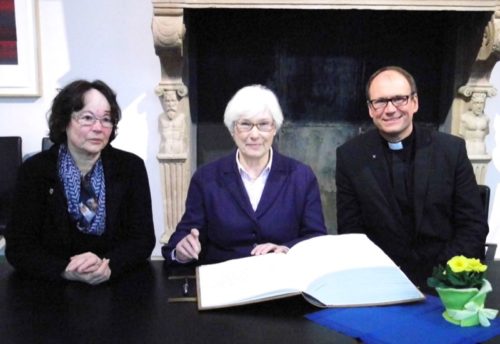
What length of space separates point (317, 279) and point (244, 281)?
0.55 feet

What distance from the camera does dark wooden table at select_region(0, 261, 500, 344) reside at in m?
1.10

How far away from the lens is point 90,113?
1730 millimetres

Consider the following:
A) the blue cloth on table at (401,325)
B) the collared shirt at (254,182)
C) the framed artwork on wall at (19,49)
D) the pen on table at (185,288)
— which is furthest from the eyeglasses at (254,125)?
the framed artwork on wall at (19,49)

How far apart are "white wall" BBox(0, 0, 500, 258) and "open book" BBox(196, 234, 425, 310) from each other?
6.74ft

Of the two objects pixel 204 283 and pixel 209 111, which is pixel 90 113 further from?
pixel 209 111

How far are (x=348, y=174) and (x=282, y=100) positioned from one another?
1458 millimetres

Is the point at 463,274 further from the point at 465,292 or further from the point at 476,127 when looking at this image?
the point at 476,127

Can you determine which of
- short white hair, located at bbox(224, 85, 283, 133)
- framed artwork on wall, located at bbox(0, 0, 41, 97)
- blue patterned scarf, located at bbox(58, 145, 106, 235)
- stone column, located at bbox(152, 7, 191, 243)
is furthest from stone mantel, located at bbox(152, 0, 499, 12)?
blue patterned scarf, located at bbox(58, 145, 106, 235)

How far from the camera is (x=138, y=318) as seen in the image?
1.20 meters

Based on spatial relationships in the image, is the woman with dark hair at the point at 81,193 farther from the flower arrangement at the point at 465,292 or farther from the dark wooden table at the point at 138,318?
the flower arrangement at the point at 465,292

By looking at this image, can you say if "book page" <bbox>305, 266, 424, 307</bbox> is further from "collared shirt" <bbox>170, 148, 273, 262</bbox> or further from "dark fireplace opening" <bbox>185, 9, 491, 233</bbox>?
"dark fireplace opening" <bbox>185, 9, 491, 233</bbox>

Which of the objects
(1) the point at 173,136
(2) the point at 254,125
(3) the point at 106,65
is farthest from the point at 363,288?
(3) the point at 106,65

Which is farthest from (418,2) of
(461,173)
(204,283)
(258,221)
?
(204,283)

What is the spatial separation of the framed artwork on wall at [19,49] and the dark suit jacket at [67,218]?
1.69 metres
